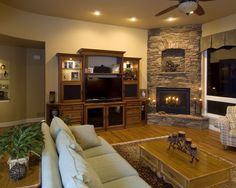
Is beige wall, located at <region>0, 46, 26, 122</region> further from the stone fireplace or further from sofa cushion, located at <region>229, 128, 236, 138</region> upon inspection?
sofa cushion, located at <region>229, 128, 236, 138</region>

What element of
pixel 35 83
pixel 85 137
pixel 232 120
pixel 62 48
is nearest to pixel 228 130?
pixel 232 120

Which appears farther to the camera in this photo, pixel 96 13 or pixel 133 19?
pixel 133 19

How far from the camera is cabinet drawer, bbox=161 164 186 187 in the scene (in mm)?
2203

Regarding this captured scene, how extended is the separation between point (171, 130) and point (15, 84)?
16.6ft

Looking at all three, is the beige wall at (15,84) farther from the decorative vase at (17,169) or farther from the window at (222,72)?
the window at (222,72)

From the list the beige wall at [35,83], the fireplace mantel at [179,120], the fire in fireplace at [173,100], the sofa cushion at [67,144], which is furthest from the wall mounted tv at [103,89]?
the sofa cushion at [67,144]

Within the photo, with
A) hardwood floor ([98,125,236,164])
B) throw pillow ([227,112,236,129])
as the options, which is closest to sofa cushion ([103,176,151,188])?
hardwood floor ([98,125,236,164])

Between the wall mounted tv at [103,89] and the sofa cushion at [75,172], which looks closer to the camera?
the sofa cushion at [75,172]

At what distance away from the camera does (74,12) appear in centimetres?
484

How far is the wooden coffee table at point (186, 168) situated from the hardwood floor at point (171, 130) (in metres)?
1.40

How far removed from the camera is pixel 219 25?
17.4ft

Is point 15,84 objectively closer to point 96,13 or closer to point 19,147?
point 96,13

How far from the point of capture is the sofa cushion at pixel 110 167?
197cm

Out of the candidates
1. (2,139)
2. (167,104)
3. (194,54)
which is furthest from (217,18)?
(2,139)
